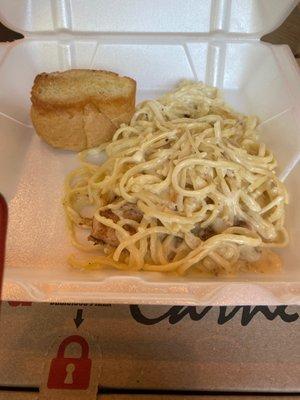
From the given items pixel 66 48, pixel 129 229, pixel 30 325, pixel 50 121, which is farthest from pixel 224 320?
pixel 66 48

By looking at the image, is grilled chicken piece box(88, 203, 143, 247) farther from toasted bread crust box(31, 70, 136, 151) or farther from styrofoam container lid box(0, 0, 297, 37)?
styrofoam container lid box(0, 0, 297, 37)

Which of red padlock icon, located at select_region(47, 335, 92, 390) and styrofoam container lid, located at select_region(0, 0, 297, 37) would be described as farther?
styrofoam container lid, located at select_region(0, 0, 297, 37)

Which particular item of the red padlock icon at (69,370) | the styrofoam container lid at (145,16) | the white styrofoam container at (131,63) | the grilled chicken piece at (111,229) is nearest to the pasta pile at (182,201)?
the grilled chicken piece at (111,229)

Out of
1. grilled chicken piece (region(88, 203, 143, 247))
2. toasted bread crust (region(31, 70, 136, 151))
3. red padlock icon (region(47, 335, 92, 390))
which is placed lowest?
red padlock icon (region(47, 335, 92, 390))

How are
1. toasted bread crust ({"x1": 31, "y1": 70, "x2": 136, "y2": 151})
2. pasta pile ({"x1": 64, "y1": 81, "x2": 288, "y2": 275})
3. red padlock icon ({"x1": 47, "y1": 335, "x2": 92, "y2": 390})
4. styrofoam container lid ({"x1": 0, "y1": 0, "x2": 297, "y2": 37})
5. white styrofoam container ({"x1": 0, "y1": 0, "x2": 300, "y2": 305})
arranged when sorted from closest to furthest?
red padlock icon ({"x1": 47, "y1": 335, "x2": 92, "y2": 390}), pasta pile ({"x1": 64, "y1": 81, "x2": 288, "y2": 275}), white styrofoam container ({"x1": 0, "y1": 0, "x2": 300, "y2": 305}), toasted bread crust ({"x1": 31, "y1": 70, "x2": 136, "y2": 151}), styrofoam container lid ({"x1": 0, "y1": 0, "x2": 297, "y2": 37})

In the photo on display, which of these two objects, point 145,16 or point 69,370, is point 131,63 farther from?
point 69,370

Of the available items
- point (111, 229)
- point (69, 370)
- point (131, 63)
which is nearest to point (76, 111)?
point (131, 63)

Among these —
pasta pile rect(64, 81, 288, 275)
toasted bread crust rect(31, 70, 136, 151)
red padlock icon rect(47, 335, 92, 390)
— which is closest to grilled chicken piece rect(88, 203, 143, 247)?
pasta pile rect(64, 81, 288, 275)

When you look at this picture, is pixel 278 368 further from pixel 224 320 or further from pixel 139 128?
pixel 139 128
